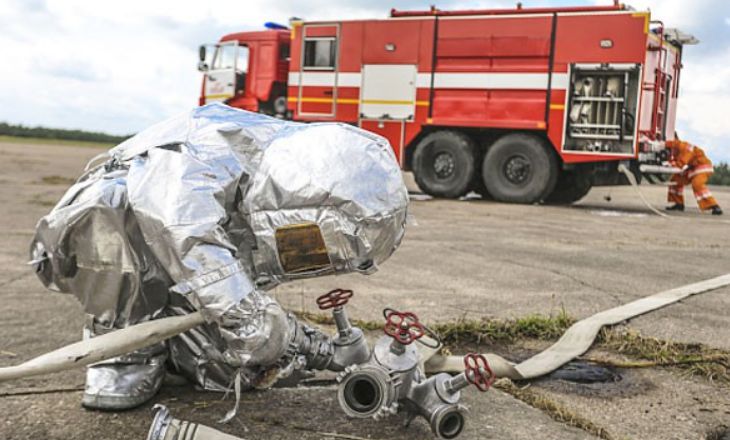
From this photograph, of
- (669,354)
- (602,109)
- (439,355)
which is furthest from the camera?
(602,109)

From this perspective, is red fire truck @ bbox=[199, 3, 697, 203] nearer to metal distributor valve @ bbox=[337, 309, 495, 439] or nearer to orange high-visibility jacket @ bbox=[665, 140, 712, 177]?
orange high-visibility jacket @ bbox=[665, 140, 712, 177]

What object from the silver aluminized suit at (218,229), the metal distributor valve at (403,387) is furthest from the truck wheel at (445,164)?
the metal distributor valve at (403,387)

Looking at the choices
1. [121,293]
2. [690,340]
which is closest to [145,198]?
[121,293]

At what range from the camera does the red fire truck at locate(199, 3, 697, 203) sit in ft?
36.3

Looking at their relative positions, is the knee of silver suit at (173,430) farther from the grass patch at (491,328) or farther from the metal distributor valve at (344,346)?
the grass patch at (491,328)

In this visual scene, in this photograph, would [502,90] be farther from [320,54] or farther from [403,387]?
[403,387]

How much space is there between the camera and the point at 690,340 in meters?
3.27

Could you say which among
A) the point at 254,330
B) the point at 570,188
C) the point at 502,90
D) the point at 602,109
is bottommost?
the point at 254,330

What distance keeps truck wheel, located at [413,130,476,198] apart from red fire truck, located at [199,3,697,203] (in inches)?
0.7

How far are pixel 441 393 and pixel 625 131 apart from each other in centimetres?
974

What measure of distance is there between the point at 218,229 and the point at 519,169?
1029cm

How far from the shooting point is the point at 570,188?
41.0ft

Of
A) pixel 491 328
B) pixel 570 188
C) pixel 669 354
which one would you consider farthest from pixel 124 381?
pixel 570 188

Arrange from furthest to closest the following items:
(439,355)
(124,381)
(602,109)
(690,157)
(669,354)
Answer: (690,157), (602,109), (669,354), (439,355), (124,381)
